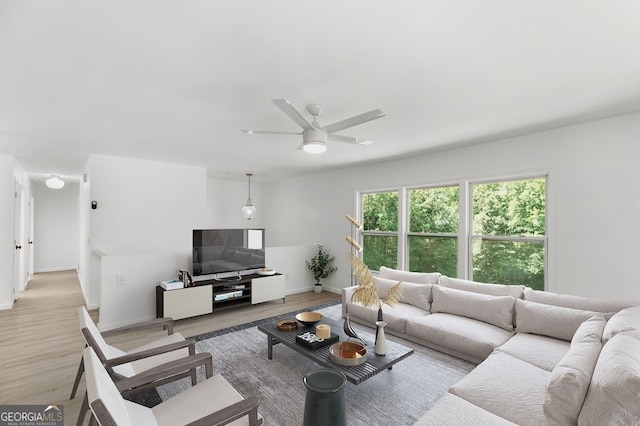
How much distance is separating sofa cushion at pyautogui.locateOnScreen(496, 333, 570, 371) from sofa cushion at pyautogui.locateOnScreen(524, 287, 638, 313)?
36 cm

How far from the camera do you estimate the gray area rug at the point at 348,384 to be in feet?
7.27

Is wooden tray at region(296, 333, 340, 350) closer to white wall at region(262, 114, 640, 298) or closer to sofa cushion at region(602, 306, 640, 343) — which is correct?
sofa cushion at region(602, 306, 640, 343)

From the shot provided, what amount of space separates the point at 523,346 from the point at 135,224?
561 centimetres

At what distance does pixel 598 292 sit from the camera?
10.3 ft

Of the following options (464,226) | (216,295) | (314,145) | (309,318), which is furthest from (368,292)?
(216,295)

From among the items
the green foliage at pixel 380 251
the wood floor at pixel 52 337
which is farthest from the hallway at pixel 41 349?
the green foliage at pixel 380 251

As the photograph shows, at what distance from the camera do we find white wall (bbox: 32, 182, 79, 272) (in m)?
8.07

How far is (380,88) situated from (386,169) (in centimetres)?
292

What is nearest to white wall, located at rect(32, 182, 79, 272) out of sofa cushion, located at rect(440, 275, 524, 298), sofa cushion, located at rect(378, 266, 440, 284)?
sofa cushion, located at rect(378, 266, 440, 284)

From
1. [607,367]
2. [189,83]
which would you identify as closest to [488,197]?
[607,367]

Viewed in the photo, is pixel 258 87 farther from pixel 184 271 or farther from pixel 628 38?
pixel 184 271

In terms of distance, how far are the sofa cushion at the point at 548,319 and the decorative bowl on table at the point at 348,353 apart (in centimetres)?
164

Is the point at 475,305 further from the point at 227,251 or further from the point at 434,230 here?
the point at 227,251

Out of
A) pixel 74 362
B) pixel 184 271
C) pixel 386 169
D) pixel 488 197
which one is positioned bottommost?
pixel 74 362
